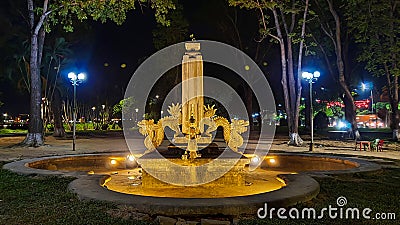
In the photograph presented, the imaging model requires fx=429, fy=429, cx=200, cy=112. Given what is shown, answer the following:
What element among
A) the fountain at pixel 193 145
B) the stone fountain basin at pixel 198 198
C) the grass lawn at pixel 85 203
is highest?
the fountain at pixel 193 145

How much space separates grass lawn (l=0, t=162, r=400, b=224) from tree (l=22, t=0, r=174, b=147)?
1387 centimetres

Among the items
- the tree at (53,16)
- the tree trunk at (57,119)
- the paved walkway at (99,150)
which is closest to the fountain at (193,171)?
the paved walkway at (99,150)

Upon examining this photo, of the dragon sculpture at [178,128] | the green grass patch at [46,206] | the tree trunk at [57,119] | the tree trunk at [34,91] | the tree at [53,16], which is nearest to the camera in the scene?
the green grass patch at [46,206]

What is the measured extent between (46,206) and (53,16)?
19802mm

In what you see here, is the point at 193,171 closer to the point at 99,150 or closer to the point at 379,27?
the point at 99,150

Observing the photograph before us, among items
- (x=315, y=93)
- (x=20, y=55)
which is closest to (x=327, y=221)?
(x=20, y=55)

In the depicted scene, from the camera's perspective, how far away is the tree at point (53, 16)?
78.1 feet

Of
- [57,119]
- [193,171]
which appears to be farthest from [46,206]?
[57,119]

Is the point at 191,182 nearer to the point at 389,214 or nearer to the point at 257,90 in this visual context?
the point at 389,214

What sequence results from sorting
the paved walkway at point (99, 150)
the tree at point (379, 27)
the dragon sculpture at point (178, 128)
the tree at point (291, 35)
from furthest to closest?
the tree at point (379, 27) → the tree at point (291, 35) → the paved walkway at point (99, 150) → the dragon sculpture at point (178, 128)

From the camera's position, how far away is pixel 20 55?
110 feet

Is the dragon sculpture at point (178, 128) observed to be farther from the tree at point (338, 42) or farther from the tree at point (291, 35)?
the tree at point (338, 42)

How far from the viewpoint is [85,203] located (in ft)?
25.7

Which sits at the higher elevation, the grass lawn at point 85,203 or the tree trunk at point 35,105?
the tree trunk at point 35,105
